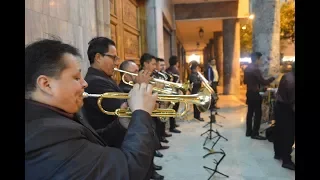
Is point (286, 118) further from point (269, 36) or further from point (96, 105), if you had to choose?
point (269, 36)

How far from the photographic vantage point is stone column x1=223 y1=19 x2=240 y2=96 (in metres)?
15.7

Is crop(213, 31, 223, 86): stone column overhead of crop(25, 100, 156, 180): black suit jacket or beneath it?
overhead

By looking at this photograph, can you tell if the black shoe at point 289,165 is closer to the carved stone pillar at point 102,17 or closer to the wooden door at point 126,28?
the wooden door at point 126,28

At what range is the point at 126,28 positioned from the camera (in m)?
5.98

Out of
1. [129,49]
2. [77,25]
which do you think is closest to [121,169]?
[77,25]

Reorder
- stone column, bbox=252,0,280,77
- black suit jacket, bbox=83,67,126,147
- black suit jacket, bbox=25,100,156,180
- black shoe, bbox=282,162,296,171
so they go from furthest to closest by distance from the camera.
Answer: stone column, bbox=252,0,280,77 < black shoe, bbox=282,162,296,171 < black suit jacket, bbox=83,67,126,147 < black suit jacket, bbox=25,100,156,180

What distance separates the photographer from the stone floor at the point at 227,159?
425cm

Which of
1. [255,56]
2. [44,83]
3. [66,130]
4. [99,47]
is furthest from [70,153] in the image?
[255,56]

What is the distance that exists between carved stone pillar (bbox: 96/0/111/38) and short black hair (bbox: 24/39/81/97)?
2.96m

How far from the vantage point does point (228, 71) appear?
1583 centimetres

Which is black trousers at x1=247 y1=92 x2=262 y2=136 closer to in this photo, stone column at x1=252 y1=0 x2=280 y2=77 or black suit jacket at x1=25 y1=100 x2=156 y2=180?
stone column at x1=252 y1=0 x2=280 y2=77

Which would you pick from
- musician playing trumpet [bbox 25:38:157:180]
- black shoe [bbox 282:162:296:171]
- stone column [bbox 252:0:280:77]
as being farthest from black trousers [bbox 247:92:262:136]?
musician playing trumpet [bbox 25:38:157:180]

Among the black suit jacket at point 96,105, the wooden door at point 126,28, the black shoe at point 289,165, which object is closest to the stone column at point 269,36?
the wooden door at point 126,28

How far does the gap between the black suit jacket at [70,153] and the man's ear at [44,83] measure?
0.07 meters
